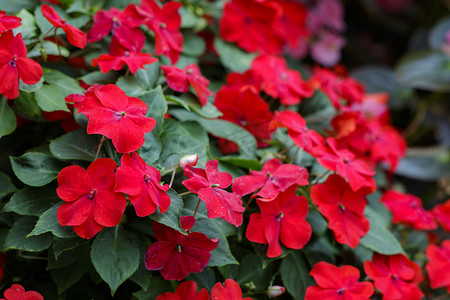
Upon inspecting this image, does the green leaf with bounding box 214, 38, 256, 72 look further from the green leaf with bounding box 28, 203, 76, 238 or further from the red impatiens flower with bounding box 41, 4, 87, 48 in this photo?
the green leaf with bounding box 28, 203, 76, 238

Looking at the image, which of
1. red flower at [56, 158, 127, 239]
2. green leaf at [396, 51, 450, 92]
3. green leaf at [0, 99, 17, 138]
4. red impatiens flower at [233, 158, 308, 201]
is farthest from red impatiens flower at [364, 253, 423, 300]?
green leaf at [396, 51, 450, 92]

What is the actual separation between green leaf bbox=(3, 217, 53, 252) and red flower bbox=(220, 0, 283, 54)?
0.71m

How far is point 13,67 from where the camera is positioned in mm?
703

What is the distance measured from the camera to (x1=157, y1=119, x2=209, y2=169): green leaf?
76cm

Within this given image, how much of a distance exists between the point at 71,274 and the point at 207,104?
0.41 metres

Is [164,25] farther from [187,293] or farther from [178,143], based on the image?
[187,293]

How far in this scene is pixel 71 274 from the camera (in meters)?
0.75

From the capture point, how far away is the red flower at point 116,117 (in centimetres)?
64

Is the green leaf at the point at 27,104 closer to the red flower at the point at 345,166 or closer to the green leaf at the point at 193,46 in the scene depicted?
the green leaf at the point at 193,46

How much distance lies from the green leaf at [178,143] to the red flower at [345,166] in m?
0.21

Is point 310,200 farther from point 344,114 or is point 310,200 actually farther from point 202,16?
point 202,16

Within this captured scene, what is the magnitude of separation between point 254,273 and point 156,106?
0.35 meters

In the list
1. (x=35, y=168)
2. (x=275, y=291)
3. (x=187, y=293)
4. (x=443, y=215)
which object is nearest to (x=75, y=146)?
(x=35, y=168)

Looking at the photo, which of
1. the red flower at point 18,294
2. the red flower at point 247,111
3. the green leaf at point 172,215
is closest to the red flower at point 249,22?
the red flower at point 247,111
